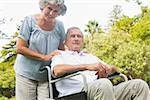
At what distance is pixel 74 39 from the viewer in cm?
292

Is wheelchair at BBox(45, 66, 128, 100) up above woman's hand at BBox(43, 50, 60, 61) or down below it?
below

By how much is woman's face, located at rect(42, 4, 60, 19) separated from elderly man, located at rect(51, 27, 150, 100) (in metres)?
0.28

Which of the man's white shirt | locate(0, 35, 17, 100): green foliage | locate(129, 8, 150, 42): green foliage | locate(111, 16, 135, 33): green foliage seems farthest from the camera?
locate(111, 16, 135, 33): green foliage

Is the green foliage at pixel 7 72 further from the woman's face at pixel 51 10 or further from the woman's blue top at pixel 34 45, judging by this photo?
the woman's face at pixel 51 10

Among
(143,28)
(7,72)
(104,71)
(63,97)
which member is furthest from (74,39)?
(143,28)

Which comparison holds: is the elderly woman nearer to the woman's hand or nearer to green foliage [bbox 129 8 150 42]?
the woman's hand

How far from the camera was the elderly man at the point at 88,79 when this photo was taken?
248cm

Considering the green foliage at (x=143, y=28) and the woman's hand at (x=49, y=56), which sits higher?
the woman's hand at (x=49, y=56)

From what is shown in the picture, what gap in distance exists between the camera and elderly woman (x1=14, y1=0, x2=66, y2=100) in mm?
2758

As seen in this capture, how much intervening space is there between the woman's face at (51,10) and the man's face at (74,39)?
27cm

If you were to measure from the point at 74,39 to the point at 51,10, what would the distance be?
35 cm

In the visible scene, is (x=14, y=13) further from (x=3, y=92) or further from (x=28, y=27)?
(x=28, y=27)

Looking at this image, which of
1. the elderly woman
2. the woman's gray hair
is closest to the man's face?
the elderly woman

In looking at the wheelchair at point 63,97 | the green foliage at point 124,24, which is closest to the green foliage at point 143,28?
the green foliage at point 124,24
